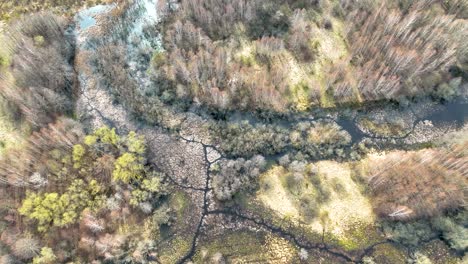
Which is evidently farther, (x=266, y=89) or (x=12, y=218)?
(x=266, y=89)

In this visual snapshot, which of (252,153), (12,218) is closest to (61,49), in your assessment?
(12,218)

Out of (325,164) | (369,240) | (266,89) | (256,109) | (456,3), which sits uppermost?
(456,3)

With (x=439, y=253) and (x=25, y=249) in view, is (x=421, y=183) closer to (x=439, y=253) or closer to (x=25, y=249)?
(x=439, y=253)

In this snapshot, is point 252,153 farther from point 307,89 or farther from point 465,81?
point 465,81

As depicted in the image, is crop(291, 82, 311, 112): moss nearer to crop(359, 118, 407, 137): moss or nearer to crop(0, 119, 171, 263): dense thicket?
crop(359, 118, 407, 137): moss

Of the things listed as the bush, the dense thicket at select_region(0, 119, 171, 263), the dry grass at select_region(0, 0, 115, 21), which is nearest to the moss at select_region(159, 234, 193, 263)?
the dense thicket at select_region(0, 119, 171, 263)

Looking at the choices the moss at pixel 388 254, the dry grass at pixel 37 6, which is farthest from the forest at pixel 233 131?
the dry grass at pixel 37 6

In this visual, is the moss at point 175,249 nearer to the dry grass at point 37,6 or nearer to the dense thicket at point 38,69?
the dense thicket at point 38,69

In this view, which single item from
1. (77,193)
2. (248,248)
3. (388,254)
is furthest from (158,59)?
(388,254)
